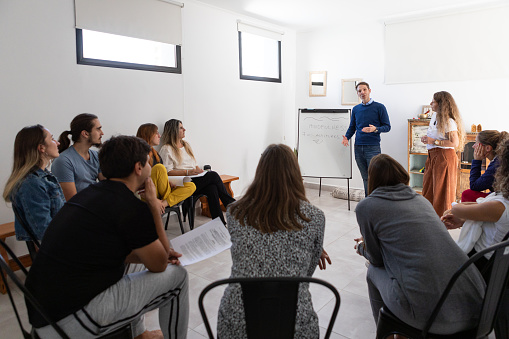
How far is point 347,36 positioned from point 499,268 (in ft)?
16.6

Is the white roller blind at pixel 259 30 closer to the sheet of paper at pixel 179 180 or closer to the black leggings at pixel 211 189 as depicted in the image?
the black leggings at pixel 211 189

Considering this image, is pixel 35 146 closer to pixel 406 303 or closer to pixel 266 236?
pixel 266 236

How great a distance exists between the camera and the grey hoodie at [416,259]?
1431 millimetres

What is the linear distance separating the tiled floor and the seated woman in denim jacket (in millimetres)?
737

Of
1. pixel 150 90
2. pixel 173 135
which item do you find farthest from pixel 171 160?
pixel 150 90

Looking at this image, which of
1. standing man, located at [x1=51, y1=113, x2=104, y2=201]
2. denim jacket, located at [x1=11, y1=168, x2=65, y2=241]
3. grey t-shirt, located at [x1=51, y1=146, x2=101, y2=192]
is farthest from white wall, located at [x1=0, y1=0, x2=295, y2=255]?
denim jacket, located at [x1=11, y1=168, x2=65, y2=241]

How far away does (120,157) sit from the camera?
1562mm

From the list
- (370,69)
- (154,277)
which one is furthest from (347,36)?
(154,277)

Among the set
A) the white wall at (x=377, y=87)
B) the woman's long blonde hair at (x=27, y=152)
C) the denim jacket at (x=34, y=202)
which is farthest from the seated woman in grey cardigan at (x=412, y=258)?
the white wall at (x=377, y=87)

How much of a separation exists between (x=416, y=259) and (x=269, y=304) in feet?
2.25

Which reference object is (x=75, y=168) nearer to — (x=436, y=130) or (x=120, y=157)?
(x=120, y=157)

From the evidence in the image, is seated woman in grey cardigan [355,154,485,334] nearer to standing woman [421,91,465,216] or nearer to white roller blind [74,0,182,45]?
standing woman [421,91,465,216]

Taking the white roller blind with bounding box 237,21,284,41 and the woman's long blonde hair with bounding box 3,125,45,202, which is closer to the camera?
the woman's long blonde hair with bounding box 3,125,45,202

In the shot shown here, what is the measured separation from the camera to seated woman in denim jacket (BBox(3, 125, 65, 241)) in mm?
2062
